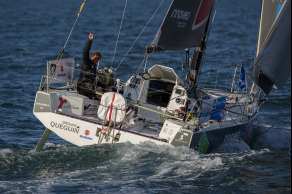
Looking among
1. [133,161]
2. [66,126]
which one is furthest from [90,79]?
[133,161]

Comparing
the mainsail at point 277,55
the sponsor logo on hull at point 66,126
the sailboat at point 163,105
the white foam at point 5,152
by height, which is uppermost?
the mainsail at point 277,55

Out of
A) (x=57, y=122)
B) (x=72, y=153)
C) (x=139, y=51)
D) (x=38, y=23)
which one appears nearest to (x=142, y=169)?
(x=72, y=153)

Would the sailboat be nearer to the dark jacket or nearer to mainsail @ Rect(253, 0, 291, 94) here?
mainsail @ Rect(253, 0, 291, 94)

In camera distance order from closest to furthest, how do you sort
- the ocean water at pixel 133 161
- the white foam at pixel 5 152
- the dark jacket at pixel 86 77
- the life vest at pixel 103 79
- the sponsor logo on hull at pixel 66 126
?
1. the ocean water at pixel 133 161
2. the white foam at pixel 5 152
3. the sponsor logo on hull at pixel 66 126
4. the dark jacket at pixel 86 77
5. the life vest at pixel 103 79

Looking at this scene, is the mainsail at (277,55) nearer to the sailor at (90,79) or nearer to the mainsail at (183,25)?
the mainsail at (183,25)

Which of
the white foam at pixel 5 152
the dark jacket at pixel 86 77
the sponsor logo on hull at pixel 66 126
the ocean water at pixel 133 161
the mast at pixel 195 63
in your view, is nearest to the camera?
the ocean water at pixel 133 161

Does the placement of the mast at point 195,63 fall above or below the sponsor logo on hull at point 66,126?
above

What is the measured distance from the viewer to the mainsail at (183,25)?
11.7 metres

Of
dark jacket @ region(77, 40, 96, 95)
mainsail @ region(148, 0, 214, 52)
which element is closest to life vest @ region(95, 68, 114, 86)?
dark jacket @ region(77, 40, 96, 95)

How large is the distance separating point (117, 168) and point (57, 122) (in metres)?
2.02

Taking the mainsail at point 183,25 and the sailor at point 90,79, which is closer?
the mainsail at point 183,25

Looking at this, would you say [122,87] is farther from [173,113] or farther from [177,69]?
[177,69]

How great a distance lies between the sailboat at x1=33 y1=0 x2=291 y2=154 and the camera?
1117 centimetres

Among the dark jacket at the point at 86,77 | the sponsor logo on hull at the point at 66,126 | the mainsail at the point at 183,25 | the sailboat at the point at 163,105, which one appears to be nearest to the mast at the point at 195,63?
the sailboat at the point at 163,105
